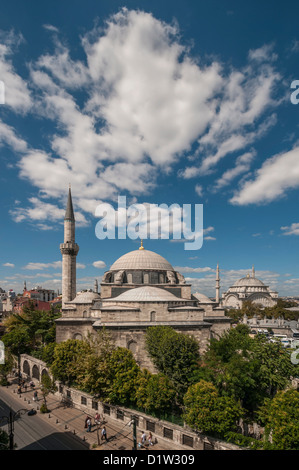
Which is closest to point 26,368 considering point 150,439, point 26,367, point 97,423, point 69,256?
point 26,367

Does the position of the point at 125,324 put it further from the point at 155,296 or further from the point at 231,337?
the point at 231,337

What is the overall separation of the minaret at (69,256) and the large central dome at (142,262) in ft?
22.4

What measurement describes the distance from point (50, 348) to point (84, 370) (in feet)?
27.3

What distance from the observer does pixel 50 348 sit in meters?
24.3

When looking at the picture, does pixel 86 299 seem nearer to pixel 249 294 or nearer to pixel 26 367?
pixel 26 367

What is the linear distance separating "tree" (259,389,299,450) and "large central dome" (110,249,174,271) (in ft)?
72.9

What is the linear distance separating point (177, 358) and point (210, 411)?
491cm

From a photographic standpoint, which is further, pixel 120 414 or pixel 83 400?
pixel 83 400

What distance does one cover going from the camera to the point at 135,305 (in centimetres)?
2386

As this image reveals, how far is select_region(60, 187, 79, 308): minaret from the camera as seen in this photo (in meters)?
35.8

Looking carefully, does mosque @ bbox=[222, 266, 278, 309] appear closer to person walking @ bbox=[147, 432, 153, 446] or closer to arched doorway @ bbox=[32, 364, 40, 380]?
arched doorway @ bbox=[32, 364, 40, 380]

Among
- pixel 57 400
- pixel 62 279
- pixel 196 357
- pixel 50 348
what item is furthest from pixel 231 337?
pixel 62 279

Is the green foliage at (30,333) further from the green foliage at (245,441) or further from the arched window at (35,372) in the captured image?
the green foliage at (245,441)

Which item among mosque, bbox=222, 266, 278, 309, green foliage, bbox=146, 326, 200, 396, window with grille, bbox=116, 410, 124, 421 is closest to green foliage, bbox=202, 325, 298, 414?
green foliage, bbox=146, 326, 200, 396
